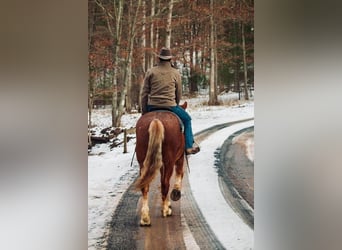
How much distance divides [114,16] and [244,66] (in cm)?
82

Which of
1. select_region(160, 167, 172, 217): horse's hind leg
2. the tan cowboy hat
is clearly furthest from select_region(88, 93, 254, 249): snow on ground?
the tan cowboy hat

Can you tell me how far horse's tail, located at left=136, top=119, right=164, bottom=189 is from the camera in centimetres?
203

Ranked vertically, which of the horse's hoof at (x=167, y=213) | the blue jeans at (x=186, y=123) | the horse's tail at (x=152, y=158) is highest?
the blue jeans at (x=186, y=123)

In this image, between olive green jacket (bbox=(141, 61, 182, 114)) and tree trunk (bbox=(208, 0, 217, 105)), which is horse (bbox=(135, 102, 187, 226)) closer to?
olive green jacket (bbox=(141, 61, 182, 114))

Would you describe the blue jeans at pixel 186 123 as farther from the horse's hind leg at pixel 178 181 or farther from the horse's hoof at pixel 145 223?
the horse's hoof at pixel 145 223

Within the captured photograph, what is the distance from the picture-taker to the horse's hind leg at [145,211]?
200cm

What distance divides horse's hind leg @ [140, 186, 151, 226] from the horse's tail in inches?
1.4

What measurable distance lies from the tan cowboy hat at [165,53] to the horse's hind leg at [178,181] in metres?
0.61

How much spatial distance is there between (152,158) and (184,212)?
0.37 meters

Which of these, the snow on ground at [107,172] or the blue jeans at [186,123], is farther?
the blue jeans at [186,123]

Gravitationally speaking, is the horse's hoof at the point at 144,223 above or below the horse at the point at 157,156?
below

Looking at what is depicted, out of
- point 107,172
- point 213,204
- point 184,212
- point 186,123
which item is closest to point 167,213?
point 184,212

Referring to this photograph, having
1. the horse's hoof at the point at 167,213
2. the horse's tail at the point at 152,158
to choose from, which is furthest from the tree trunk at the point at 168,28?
the horse's hoof at the point at 167,213
